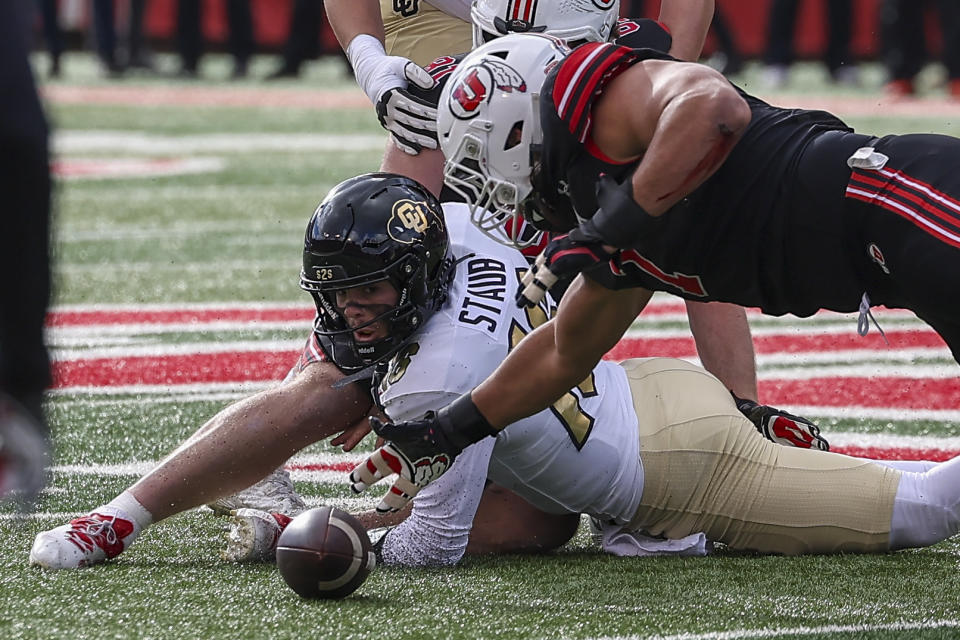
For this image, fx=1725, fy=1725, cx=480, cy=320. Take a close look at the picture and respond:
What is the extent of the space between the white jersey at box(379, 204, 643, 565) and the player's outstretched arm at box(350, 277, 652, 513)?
0.18 meters

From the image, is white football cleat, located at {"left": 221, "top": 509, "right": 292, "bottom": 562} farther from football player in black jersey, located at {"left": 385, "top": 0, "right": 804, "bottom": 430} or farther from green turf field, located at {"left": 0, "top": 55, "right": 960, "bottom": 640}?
football player in black jersey, located at {"left": 385, "top": 0, "right": 804, "bottom": 430}

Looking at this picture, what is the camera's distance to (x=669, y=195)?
9.82ft

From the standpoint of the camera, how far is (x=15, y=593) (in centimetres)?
346

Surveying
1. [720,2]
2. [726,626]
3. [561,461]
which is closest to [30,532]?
[561,461]

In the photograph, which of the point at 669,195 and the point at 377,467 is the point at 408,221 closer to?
the point at 377,467

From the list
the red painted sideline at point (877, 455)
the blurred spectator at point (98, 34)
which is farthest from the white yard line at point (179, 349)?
the blurred spectator at point (98, 34)

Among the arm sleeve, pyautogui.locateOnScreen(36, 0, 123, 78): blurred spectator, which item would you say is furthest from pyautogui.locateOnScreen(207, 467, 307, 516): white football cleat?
pyautogui.locateOnScreen(36, 0, 123, 78): blurred spectator

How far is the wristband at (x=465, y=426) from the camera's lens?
337 centimetres

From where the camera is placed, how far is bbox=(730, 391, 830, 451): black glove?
4.07m

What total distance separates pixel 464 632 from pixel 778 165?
3.44 feet

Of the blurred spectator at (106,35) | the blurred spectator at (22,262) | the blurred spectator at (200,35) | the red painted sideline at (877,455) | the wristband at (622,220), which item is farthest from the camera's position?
the blurred spectator at (200,35)

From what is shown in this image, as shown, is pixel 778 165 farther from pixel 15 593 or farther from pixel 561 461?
pixel 15 593

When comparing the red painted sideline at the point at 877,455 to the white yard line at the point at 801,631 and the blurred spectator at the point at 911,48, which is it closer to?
the white yard line at the point at 801,631

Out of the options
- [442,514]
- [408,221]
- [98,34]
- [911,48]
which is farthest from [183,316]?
[98,34]
